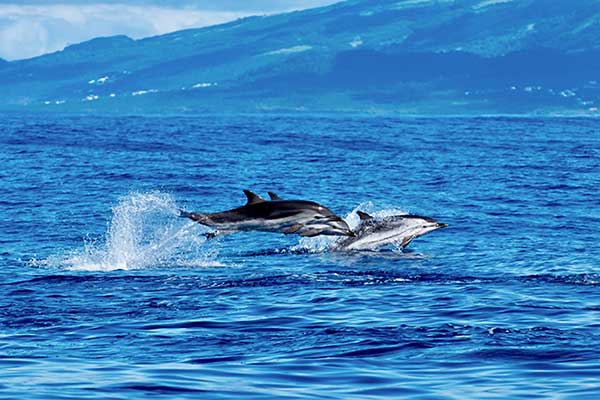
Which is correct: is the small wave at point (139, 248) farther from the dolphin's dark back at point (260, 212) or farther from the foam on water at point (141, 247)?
the dolphin's dark back at point (260, 212)

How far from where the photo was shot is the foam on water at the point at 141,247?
28491mm

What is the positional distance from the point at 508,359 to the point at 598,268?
1026 centimetres

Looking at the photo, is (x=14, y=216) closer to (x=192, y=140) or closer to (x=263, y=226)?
(x=263, y=226)

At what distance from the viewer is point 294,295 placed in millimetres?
23453

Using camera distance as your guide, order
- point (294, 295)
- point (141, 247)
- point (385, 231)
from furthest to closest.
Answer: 1. point (141, 247)
2. point (385, 231)
3. point (294, 295)

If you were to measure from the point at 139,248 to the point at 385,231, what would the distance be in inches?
228

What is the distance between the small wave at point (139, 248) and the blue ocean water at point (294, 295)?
0.31 feet

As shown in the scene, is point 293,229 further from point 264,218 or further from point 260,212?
point 260,212

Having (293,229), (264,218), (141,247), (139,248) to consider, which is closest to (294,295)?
(293,229)

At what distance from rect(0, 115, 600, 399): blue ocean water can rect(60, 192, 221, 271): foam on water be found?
10 centimetres

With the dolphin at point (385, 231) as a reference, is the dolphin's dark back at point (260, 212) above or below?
above

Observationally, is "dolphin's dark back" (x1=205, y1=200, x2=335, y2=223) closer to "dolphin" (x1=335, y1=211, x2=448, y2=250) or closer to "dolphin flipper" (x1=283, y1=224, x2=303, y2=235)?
Result: "dolphin flipper" (x1=283, y1=224, x2=303, y2=235)

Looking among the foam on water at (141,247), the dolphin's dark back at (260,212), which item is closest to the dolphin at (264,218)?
the dolphin's dark back at (260,212)

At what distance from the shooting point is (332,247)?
101 ft
